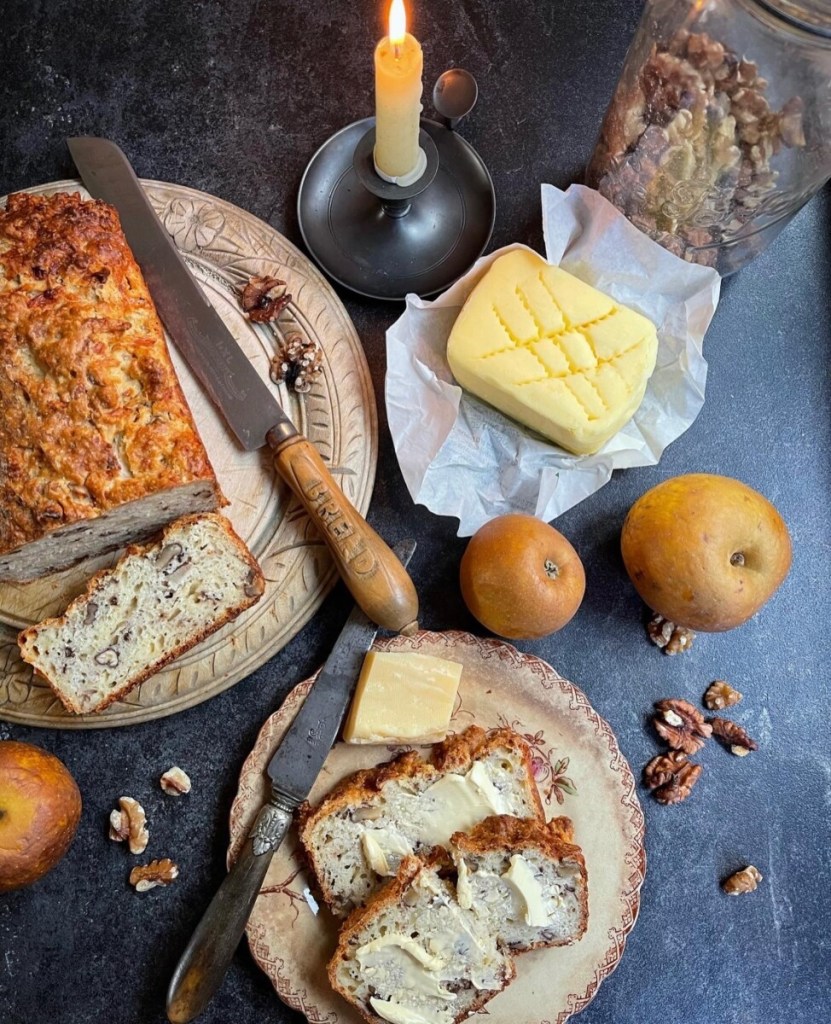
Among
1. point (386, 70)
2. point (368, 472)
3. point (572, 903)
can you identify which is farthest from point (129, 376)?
point (572, 903)

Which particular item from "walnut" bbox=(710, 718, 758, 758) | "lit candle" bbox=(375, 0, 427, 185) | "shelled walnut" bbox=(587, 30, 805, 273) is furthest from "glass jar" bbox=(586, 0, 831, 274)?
"walnut" bbox=(710, 718, 758, 758)

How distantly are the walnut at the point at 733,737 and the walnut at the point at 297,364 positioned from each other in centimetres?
144

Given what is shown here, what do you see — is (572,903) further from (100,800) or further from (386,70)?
(386,70)

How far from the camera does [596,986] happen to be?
91.4 inches

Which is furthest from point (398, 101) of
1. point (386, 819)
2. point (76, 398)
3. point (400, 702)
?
point (386, 819)

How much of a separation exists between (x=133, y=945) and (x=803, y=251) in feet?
8.71

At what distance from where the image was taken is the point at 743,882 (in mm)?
2461

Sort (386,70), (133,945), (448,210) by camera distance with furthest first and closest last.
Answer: (448,210), (133,945), (386,70)

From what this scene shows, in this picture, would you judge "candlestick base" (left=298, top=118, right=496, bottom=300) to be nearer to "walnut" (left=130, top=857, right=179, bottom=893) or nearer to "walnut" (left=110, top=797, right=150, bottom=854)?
"walnut" (left=110, top=797, right=150, bottom=854)

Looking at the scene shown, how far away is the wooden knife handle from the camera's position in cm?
232

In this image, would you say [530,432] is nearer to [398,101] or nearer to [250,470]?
[250,470]

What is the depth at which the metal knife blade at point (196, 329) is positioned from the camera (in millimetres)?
2424

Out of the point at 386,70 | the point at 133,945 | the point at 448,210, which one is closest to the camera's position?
the point at 386,70

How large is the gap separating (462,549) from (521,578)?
1.18 feet
